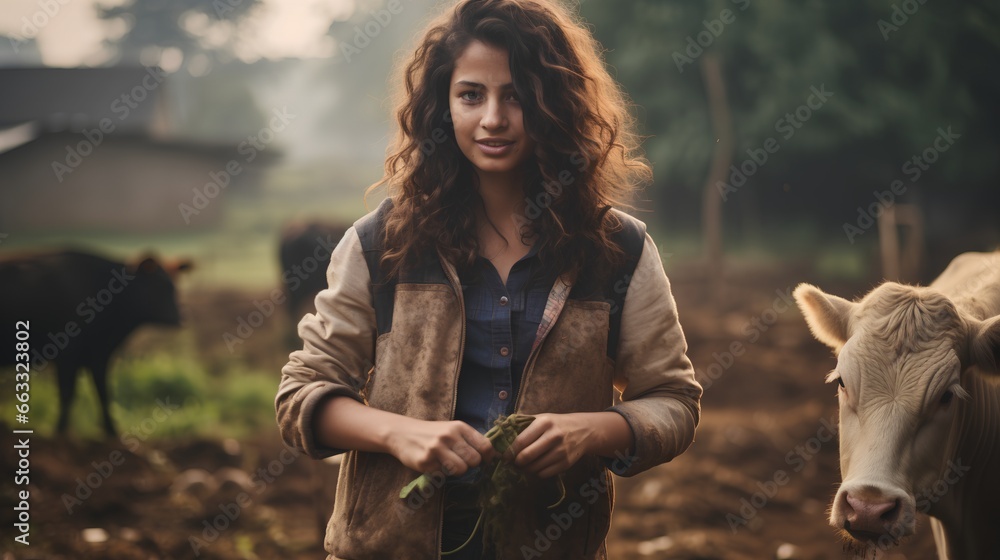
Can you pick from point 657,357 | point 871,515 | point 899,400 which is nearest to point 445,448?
point 657,357

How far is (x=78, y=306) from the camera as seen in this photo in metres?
6.29

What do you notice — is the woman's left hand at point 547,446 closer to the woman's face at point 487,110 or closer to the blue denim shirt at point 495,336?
the blue denim shirt at point 495,336

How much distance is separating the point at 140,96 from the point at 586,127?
29.6 feet

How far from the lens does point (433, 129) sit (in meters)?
1.90

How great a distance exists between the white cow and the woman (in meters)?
0.62

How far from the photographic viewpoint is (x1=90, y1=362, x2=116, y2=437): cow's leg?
6449mm

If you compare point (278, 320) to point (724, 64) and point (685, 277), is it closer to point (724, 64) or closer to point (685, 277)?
point (685, 277)

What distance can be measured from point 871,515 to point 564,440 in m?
0.94

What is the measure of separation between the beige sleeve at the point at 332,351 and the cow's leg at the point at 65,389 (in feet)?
17.6

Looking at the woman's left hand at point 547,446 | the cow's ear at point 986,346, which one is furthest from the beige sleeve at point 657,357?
the cow's ear at point 986,346

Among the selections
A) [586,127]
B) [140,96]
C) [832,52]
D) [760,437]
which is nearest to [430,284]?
[586,127]

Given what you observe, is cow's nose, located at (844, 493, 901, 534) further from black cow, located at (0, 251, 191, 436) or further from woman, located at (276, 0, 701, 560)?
black cow, located at (0, 251, 191, 436)

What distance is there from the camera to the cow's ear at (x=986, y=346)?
220cm

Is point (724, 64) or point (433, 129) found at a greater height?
point (724, 64)
